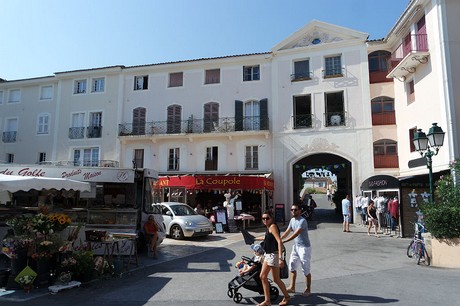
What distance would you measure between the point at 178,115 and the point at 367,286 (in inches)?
786

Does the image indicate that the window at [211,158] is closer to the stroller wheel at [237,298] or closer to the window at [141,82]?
the window at [141,82]

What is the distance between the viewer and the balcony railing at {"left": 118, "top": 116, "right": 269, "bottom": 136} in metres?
23.4

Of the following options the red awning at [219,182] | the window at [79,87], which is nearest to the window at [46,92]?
the window at [79,87]

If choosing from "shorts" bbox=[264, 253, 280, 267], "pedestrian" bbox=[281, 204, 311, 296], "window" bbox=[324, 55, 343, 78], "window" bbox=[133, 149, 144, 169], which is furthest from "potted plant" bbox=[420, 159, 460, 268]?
"window" bbox=[133, 149, 144, 169]

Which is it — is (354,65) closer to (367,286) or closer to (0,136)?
(367,286)

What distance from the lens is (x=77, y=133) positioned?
2675 centimetres

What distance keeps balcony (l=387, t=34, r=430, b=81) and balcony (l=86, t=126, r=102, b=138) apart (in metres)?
20.2

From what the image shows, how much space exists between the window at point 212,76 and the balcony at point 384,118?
35.2 ft

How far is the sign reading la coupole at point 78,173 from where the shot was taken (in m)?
11.3

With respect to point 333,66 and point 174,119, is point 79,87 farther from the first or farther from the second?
point 333,66

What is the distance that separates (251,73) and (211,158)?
6.55 meters

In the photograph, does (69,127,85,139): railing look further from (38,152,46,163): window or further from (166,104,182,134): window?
(166,104,182,134): window

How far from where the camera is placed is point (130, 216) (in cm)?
1134

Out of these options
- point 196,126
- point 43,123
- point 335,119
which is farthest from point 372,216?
point 43,123
